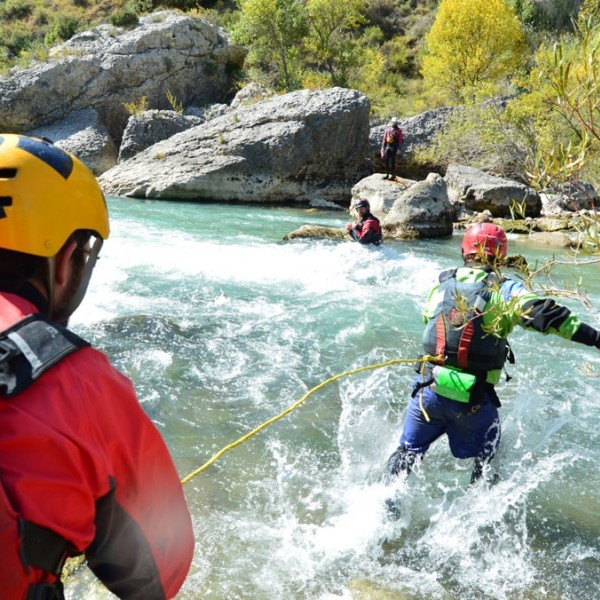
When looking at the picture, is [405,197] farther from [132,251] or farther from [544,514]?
[544,514]

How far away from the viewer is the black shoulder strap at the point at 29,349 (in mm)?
896

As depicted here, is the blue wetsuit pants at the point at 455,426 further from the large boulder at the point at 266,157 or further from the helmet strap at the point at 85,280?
the large boulder at the point at 266,157

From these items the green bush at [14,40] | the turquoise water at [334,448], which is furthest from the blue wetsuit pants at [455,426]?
the green bush at [14,40]

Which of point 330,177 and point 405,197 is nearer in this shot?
point 405,197

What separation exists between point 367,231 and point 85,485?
387 inches

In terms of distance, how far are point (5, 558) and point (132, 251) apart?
1002 cm

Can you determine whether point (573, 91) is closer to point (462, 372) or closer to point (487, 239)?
point (487, 239)

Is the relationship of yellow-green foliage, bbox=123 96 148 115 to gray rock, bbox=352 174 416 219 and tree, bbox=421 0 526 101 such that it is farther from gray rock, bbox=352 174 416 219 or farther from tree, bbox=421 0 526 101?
tree, bbox=421 0 526 101

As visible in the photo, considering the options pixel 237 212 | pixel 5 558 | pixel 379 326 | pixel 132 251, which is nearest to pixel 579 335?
pixel 5 558

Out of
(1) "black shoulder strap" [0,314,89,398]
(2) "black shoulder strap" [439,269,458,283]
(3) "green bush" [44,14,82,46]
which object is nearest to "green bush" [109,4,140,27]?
(3) "green bush" [44,14,82,46]

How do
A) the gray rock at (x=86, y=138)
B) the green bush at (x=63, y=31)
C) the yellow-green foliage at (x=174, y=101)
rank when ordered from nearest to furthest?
the gray rock at (x=86, y=138), the yellow-green foliage at (x=174, y=101), the green bush at (x=63, y=31)

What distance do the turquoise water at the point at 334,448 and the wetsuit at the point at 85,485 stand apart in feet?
6.06

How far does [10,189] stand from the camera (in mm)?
1145

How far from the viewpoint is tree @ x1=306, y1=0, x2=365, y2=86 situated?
94.7 feet
